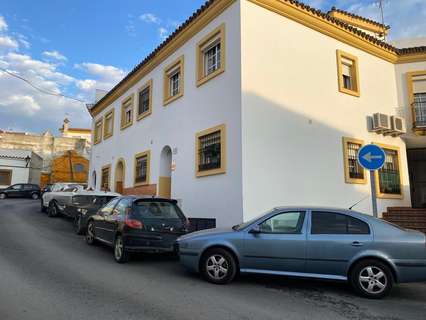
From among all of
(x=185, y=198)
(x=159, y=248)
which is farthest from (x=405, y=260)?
(x=185, y=198)

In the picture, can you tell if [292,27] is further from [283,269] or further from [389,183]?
[283,269]

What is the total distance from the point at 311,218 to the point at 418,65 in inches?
473

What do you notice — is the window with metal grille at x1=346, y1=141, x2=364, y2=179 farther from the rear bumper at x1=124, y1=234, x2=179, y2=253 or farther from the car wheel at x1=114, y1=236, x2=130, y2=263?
the car wheel at x1=114, y1=236, x2=130, y2=263

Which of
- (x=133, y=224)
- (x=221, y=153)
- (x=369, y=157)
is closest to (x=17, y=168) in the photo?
(x=221, y=153)

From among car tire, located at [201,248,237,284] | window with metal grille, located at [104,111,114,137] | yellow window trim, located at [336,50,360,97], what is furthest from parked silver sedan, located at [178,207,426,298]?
window with metal grille, located at [104,111,114,137]

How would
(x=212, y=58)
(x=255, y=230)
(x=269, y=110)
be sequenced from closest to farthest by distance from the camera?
1. (x=255, y=230)
2. (x=269, y=110)
3. (x=212, y=58)

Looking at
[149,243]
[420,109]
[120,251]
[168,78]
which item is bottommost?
[120,251]

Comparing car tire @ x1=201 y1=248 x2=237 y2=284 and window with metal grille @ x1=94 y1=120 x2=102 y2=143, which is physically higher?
window with metal grille @ x1=94 y1=120 x2=102 y2=143

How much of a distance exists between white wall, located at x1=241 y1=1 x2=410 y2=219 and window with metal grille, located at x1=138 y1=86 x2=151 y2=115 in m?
7.04

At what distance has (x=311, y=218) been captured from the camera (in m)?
6.36

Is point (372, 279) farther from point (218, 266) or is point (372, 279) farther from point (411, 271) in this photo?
point (218, 266)

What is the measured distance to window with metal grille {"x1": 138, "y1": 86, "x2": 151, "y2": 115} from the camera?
16719mm

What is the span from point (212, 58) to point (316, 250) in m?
8.42

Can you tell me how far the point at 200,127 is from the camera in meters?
12.2
